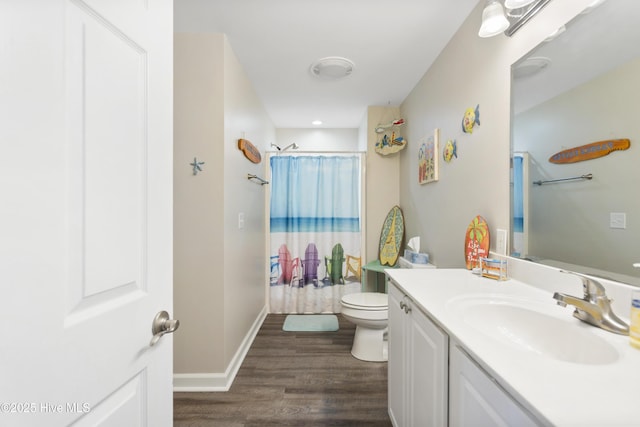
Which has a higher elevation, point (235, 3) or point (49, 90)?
point (235, 3)

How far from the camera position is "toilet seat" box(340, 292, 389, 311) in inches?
82.9

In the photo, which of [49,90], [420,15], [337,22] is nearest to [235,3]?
[337,22]

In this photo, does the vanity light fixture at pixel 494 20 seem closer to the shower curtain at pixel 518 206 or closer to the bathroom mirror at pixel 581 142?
the bathroom mirror at pixel 581 142

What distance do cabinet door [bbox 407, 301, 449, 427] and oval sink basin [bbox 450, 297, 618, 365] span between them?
12 cm

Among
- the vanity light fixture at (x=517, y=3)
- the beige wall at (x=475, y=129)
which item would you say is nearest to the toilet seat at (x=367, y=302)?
the beige wall at (x=475, y=129)

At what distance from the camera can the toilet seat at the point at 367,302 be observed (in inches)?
82.9

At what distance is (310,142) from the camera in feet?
13.3

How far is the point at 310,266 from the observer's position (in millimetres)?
3170

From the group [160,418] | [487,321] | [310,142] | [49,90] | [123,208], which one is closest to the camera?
[49,90]

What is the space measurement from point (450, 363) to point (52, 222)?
1.01 m

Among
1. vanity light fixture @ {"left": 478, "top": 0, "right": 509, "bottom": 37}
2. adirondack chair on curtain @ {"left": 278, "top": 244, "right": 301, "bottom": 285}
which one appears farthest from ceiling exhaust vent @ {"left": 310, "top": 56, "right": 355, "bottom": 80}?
adirondack chair on curtain @ {"left": 278, "top": 244, "right": 301, "bottom": 285}

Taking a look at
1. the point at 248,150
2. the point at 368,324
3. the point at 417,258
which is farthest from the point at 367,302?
the point at 248,150

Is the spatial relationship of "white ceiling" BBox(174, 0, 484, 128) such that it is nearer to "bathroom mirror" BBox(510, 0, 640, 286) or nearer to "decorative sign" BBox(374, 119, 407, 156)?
"decorative sign" BBox(374, 119, 407, 156)

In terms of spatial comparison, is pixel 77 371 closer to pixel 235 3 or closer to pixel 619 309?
pixel 619 309
